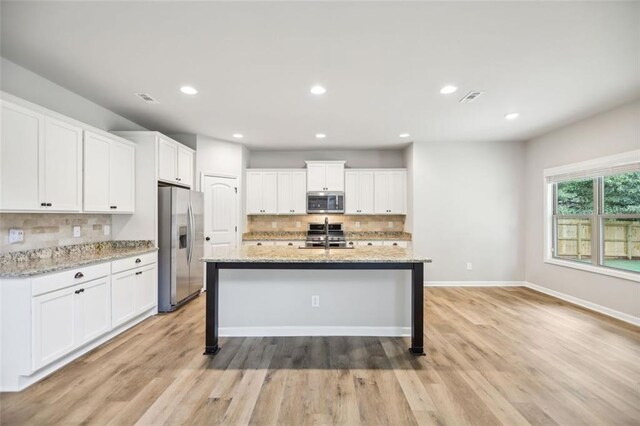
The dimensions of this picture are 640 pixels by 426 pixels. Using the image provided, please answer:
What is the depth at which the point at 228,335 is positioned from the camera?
3049 mm

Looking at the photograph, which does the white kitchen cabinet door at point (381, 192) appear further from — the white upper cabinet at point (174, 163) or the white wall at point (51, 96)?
the white wall at point (51, 96)

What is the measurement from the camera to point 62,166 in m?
2.73

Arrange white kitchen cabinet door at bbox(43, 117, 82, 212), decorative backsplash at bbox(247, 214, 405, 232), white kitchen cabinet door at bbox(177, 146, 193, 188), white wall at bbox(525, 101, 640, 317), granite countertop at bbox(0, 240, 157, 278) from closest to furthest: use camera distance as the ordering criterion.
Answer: granite countertop at bbox(0, 240, 157, 278)
white kitchen cabinet door at bbox(43, 117, 82, 212)
white wall at bbox(525, 101, 640, 317)
white kitchen cabinet door at bbox(177, 146, 193, 188)
decorative backsplash at bbox(247, 214, 405, 232)

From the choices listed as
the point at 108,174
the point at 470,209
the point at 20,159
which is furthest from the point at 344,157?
the point at 20,159

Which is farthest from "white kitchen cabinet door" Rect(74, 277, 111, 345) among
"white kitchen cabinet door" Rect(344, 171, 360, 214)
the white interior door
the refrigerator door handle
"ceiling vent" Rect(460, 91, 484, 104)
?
"ceiling vent" Rect(460, 91, 484, 104)

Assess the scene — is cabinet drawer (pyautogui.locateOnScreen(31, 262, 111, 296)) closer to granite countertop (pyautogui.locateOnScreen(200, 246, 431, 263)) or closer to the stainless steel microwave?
granite countertop (pyautogui.locateOnScreen(200, 246, 431, 263))

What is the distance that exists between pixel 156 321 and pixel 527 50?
4736 mm

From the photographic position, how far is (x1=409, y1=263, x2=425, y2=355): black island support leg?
8.75ft

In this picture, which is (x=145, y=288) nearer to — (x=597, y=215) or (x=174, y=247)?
(x=174, y=247)

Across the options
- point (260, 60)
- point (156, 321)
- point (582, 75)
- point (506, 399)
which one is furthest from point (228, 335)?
point (582, 75)

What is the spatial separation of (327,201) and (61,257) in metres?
4.01

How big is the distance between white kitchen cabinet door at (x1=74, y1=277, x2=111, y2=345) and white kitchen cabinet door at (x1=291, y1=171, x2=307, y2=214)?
135 inches

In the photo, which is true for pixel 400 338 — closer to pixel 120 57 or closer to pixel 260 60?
pixel 260 60

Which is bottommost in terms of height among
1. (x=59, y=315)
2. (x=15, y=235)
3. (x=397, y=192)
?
(x=59, y=315)
